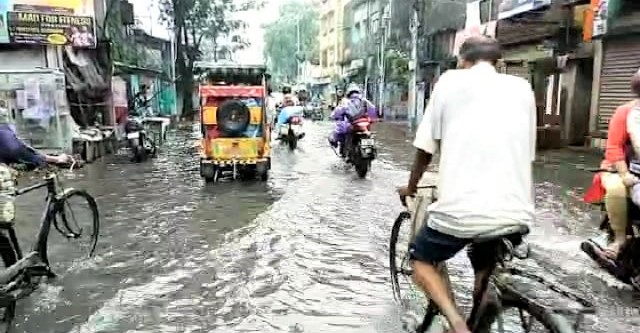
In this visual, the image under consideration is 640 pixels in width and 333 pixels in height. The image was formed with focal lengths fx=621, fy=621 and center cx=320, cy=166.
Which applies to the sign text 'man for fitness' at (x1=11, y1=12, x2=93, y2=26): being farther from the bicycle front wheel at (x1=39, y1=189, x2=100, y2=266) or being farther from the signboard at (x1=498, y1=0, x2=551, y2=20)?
the signboard at (x1=498, y1=0, x2=551, y2=20)

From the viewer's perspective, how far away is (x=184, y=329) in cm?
440

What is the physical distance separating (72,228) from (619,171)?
16.0 ft

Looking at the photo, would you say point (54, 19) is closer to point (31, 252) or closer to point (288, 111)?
point (288, 111)

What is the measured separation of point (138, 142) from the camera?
14523 mm

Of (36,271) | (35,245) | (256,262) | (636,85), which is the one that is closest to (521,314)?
(636,85)

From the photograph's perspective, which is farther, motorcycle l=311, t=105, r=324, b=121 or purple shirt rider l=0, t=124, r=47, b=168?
motorcycle l=311, t=105, r=324, b=121

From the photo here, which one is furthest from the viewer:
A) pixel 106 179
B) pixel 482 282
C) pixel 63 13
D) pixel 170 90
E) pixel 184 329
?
pixel 170 90

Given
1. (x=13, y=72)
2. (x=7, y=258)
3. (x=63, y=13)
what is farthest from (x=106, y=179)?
(x=7, y=258)

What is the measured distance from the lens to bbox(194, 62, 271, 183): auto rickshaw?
1077 cm

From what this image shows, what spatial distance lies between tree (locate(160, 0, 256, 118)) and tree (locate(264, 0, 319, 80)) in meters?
34.5

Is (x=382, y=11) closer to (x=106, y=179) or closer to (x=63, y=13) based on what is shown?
(x=63, y=13)

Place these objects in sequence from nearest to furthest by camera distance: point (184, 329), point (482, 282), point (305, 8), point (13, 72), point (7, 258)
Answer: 1. point (482, 282)
2. point (184, 329)
3. point (7, 258)
4. point (13, 72)
5. point (305, 8)

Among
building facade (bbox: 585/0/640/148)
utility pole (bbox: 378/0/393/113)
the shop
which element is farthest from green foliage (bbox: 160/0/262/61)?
building facade (bbox: 585/0/640/148)

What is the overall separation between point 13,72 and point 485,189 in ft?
41.3
